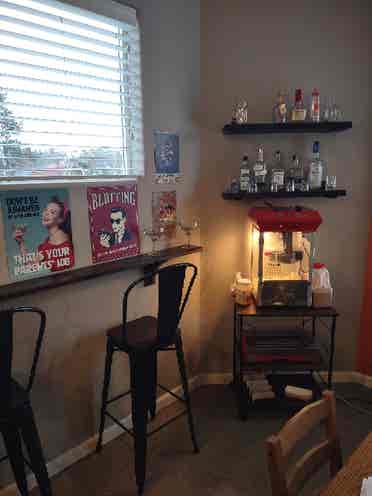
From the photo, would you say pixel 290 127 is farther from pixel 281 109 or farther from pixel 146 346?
pixel 146 346

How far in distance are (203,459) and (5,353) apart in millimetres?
1298

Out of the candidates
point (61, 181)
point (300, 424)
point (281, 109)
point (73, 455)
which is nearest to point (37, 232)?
point (61, 181)

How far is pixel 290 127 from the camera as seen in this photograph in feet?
7.32

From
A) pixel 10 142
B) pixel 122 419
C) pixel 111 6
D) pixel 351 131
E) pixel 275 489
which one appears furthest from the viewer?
pixel 351 131

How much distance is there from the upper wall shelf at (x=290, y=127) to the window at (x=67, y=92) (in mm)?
619

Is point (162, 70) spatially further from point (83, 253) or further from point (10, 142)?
point (83, 253)

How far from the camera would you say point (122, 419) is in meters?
2.24

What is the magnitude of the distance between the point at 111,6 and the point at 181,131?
75 centimetres

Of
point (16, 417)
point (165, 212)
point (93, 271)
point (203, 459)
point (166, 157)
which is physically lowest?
point (203, 459)

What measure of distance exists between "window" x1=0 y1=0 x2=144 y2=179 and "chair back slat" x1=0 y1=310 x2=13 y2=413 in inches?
27.4

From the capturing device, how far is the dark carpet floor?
1.84 meters

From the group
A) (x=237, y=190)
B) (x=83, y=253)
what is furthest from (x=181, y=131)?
(x=83, y=253)

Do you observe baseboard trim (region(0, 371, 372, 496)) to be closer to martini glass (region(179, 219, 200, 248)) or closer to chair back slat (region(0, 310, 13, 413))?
chair back slat (region(0, 310, 13, 413))

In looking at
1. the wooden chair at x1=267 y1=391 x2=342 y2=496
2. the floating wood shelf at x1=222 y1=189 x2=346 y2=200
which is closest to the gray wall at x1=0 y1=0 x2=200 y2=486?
the floating wood shelf at x1=222 y1=189 x2=346 y2=200
